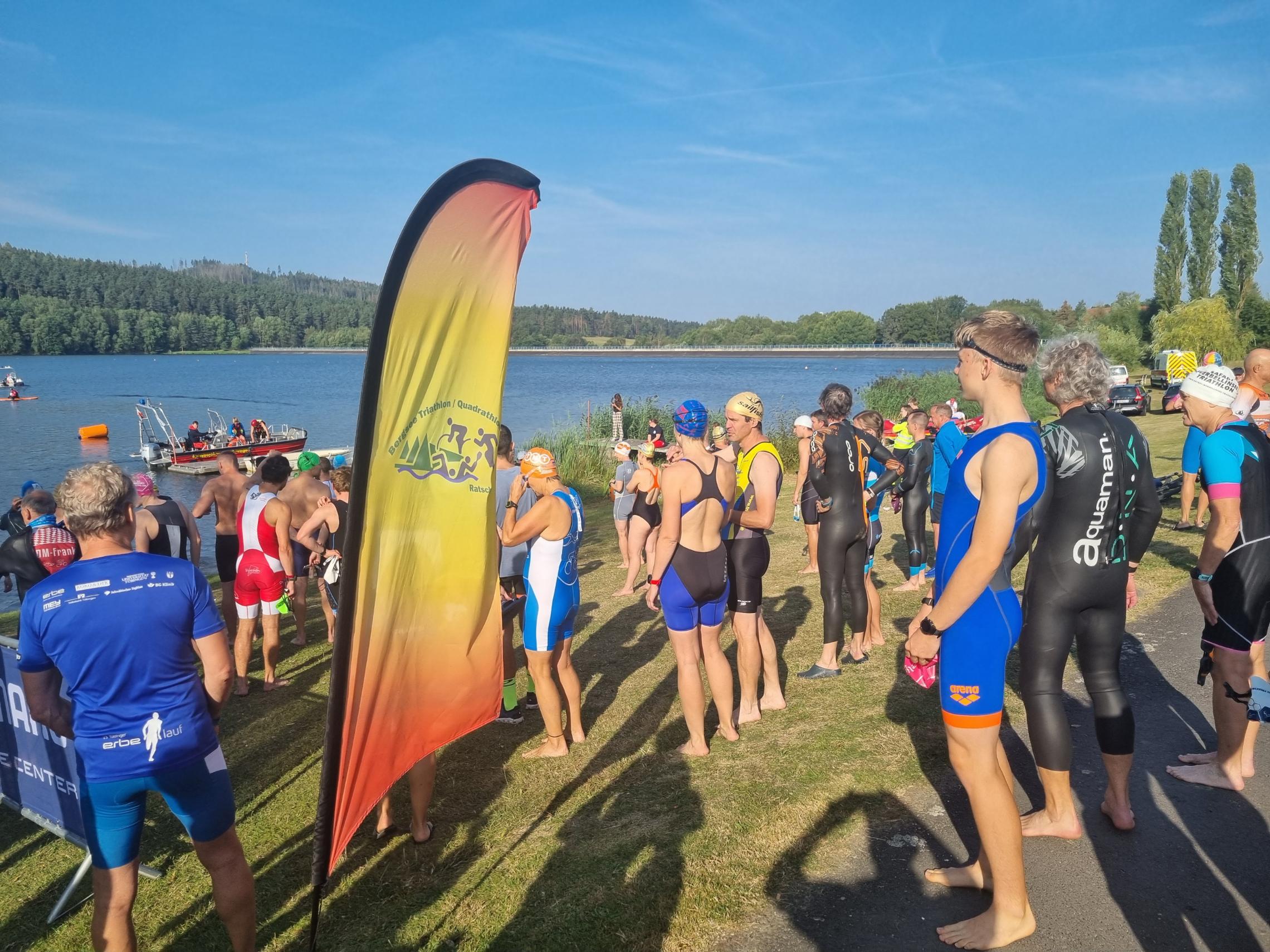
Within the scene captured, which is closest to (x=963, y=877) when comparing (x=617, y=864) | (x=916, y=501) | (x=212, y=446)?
(x=617, y=864)

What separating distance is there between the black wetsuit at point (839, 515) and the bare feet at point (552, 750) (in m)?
2.17

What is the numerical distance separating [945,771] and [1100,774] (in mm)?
781

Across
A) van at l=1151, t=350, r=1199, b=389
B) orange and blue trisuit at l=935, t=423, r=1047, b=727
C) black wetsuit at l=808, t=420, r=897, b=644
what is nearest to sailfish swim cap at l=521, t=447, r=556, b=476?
black wetsuit at l=808, t=420, r=897, b=644

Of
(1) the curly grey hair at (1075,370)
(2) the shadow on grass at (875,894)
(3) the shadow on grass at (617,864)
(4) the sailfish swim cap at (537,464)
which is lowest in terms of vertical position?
(3) the shadow on grass at (617,864)

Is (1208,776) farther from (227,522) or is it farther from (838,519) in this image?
(227,522)

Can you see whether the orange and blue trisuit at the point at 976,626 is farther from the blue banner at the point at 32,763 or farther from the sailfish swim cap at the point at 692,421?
the blue banner at the point at 32,763

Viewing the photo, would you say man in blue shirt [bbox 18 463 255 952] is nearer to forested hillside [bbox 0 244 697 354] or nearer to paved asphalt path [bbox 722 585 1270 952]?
paved asphalt path [bbox 722 585 1270 952]

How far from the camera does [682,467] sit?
Answer: 16.2ft

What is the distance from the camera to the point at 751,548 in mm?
5551

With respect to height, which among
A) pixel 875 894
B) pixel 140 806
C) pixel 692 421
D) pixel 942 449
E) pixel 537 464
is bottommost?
pixel 875 894

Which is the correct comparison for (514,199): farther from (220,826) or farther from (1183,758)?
(1183,758)

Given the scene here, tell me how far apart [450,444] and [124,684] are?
54.5 inches

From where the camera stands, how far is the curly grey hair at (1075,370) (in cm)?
365

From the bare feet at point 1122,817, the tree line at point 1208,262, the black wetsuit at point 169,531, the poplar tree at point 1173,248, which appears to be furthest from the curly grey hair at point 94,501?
the poplar tree at point 1173,248
